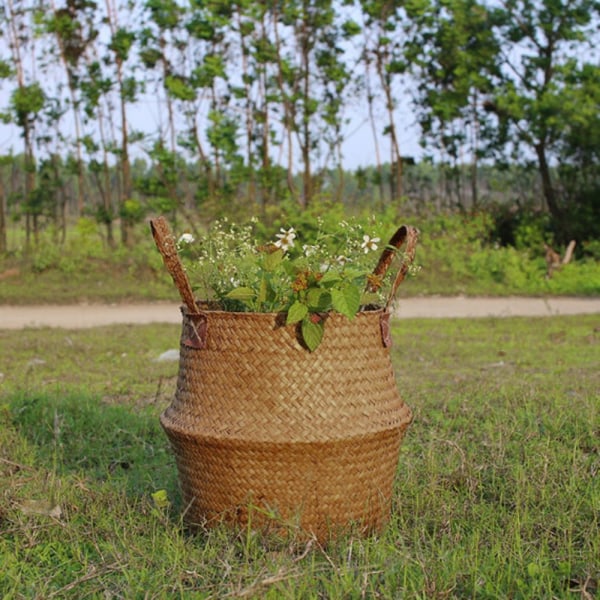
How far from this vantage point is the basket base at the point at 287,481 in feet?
9.86

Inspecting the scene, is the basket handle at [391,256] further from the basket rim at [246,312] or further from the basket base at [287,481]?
the basket base at [287,481]

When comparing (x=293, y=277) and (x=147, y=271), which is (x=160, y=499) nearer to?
(x=293, y=277)

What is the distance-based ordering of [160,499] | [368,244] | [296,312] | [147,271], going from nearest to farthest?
[296,312]
[368,244]
[160,499]
[147,271]

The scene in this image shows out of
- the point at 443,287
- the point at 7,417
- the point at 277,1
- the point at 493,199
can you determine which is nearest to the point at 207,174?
the point at 277,1

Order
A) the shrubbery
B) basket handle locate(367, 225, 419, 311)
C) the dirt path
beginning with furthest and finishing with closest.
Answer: the shrubbery, the dirt path, basket handle locate(367, 225, 419, 311)

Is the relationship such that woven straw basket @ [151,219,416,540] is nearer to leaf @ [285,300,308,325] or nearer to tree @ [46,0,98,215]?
→ leaf @ [285,300,308,325]

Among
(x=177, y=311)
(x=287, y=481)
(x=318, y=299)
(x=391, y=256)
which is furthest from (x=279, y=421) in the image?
(x=177, y=311)

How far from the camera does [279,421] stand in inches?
118

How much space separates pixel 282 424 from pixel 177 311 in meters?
9.35

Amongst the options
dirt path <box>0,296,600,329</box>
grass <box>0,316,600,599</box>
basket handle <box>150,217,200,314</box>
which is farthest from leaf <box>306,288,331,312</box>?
dirt path <box>0,296,600,329</box>

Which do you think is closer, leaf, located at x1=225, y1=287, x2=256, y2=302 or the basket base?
the basket base

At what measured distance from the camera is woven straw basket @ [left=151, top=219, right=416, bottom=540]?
3004 millimetres

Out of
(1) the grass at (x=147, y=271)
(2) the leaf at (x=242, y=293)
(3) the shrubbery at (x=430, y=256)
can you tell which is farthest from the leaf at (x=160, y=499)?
(3) the shrubbery at (x=430, y=256)

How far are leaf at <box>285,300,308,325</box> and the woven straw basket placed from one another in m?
0.06
